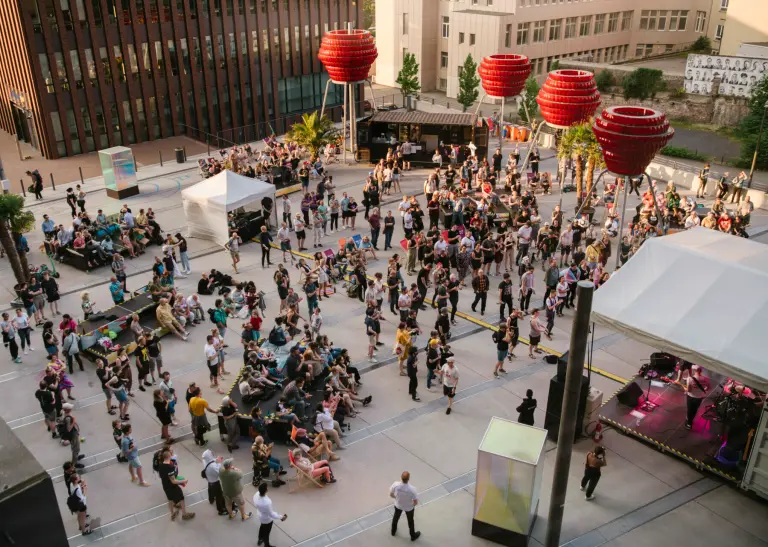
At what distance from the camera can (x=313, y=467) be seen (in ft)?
46.8

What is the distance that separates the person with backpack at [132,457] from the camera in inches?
561

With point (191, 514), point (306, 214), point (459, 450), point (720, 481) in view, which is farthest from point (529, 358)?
point (306, 214)

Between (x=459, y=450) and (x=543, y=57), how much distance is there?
51.6 meters

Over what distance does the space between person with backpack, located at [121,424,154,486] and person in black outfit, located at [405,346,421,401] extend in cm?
606

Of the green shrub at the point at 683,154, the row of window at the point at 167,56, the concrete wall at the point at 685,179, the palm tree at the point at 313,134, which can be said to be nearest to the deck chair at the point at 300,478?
the palm tree at the point at 313,134

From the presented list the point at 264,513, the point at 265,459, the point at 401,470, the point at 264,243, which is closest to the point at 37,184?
the point at 264,243

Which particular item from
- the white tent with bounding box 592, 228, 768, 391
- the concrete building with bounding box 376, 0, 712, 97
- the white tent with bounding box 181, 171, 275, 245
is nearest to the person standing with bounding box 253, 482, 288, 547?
the white tent with bounding box 592, 228, 768, 391

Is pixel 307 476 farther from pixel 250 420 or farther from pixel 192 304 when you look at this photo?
pixel 192 304

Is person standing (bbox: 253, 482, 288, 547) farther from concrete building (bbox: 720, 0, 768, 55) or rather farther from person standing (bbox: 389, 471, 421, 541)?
concrete building (bbox: 720, 0, 768, 55)

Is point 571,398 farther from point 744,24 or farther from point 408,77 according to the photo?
point 744,24

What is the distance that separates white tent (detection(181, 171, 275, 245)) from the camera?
25.2 meters

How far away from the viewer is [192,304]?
20391 millimetres

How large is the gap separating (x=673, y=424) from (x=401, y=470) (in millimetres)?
6092

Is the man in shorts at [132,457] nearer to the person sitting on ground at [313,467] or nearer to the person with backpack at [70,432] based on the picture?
the person with backpack at [70,432]
